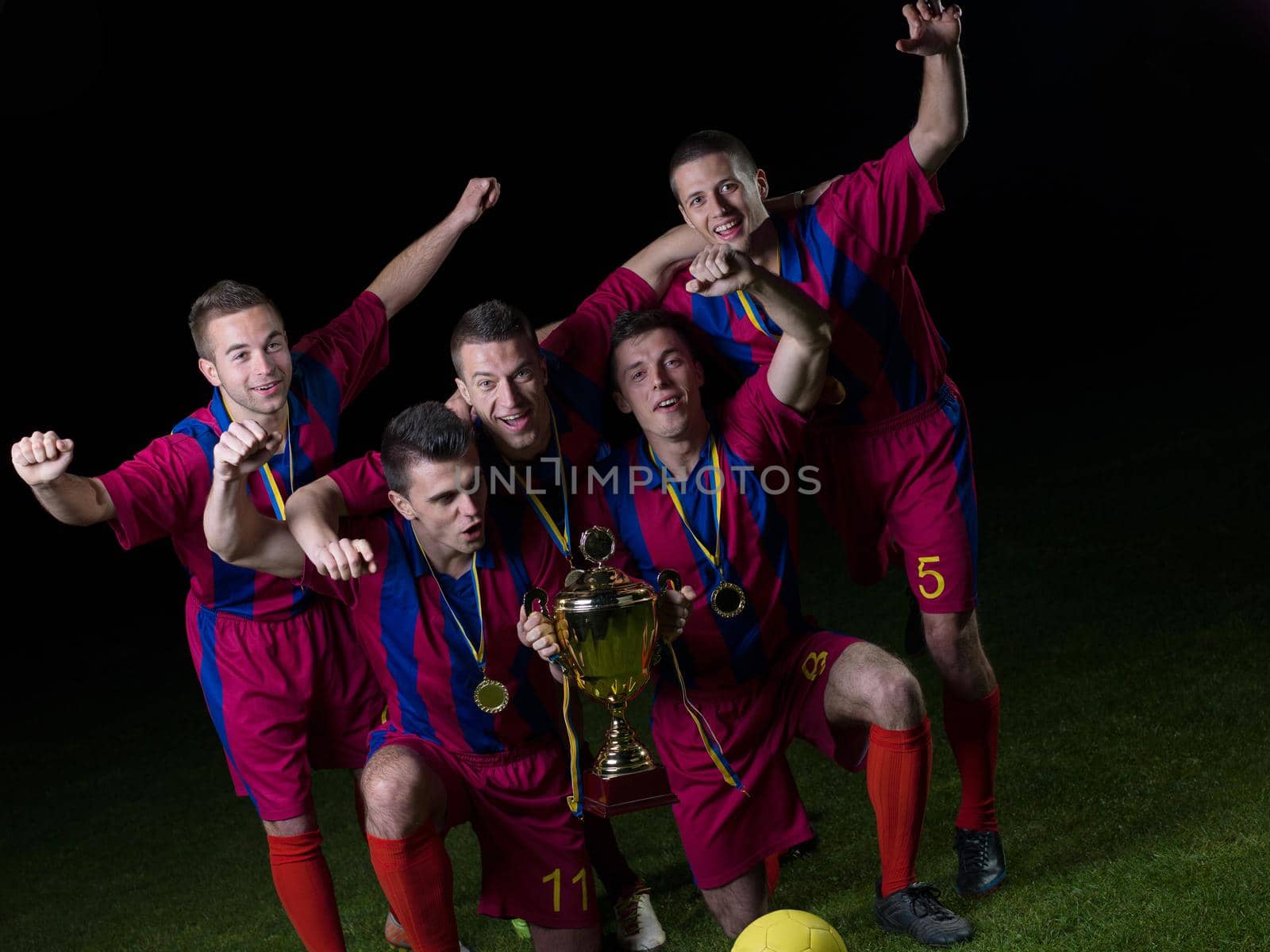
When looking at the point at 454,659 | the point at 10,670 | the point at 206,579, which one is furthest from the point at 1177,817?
the point at 10,670

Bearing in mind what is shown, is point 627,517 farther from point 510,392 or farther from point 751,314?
point 751,314

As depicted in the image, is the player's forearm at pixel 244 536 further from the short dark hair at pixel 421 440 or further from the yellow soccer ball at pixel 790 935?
the yellow soccer ball at pixel 790 935

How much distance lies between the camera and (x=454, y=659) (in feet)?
9.52

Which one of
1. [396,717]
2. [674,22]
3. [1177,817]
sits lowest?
[1177,817]

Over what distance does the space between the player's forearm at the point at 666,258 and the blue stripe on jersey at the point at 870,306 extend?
26 centimetres

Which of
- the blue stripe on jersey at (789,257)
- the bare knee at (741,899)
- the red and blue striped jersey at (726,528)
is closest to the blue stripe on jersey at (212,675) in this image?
the red and blue striped jersey at (726,528)

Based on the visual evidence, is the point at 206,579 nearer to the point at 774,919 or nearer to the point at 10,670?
the point at 774,919

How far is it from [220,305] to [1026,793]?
216 centimetres

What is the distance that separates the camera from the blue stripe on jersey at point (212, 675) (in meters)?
3.12

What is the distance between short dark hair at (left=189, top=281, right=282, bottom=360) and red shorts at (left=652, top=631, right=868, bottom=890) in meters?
1.20

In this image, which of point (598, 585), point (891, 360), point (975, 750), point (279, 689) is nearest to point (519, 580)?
point (598, 585)

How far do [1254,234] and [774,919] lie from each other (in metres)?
10.2

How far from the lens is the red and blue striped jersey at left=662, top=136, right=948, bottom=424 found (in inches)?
118

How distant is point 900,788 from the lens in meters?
2.77
